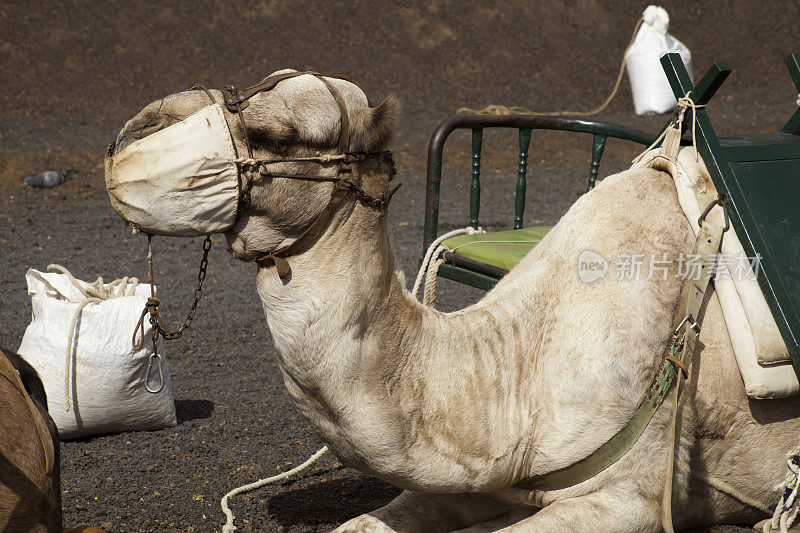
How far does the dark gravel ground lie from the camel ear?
165cm

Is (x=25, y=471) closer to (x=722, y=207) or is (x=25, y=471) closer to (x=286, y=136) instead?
(x=286, y=136)

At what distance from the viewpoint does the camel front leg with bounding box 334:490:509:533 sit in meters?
2.39

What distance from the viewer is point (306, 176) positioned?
5.75 feet

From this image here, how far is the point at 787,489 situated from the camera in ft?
8.38

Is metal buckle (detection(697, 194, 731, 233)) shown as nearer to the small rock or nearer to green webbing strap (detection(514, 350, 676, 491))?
green webbing strap (detection(514, 350, 676, 491))

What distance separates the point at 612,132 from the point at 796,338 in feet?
6.05

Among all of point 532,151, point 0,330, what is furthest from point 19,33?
point 0,330

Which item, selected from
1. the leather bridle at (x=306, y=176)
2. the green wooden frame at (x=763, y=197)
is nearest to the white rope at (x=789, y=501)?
the green wooden frame at (x=763, y=197)

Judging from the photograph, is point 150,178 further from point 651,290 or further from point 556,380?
point 651,290

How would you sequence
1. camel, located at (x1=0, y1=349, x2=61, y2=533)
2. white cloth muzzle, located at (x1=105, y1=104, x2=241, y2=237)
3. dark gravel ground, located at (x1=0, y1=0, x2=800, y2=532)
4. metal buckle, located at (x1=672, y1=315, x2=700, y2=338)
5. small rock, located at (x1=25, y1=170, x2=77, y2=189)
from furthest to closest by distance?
small rock, located at (x1=25, y1=170, x2=77, y2=189)
dark gravel ground, located at (x1=0, y1=0, x2=800, y2=532)
metal buckle, located at (x1=672, y1=315, x2=700, y2=338)
camel, located at (x1=0, y1=349, x2=61, y2=533)
white cloth muzzle, located at (x1=105, y1=104, x2=241, y2=237)

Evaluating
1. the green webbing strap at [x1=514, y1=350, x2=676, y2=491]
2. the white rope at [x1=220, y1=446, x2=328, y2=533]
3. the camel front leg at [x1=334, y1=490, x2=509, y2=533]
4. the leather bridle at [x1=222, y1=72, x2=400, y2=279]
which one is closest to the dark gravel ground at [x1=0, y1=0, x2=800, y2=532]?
the white rope at [x1=220, y1=446, x2=328, y2=533]

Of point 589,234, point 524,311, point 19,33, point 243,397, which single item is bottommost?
point 243,397

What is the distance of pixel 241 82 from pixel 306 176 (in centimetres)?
1142

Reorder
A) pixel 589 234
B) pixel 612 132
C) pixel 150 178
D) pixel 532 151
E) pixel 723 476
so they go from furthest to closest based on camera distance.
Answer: pixel 532 151
pixel 612 132
pixel 723 476
pixel 589 234
pixel 150 178
